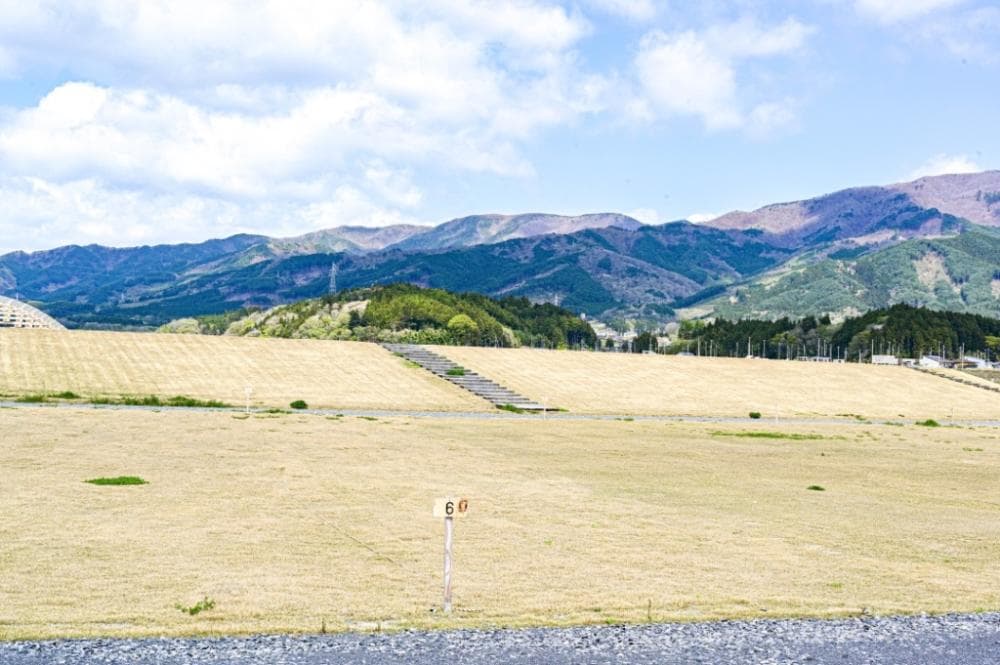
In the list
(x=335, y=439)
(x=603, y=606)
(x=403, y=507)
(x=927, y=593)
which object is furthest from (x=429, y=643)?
(x=335, y=439)

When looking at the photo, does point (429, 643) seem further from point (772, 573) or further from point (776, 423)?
point (776, 423)

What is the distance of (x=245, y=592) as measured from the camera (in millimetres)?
18234

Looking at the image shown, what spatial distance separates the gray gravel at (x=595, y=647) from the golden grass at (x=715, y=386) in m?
76.1

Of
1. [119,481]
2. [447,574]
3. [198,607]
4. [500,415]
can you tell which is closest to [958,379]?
[500,415]

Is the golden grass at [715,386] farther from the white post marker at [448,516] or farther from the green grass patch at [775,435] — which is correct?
the white post marker at [448,516]

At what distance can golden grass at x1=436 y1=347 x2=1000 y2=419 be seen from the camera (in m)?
102

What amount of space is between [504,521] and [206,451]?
20.6m

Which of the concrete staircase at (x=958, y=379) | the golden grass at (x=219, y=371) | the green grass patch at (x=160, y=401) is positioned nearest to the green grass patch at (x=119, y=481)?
the green grass patch at (x=160, y=401)

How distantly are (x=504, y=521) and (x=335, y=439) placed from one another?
1007 inches

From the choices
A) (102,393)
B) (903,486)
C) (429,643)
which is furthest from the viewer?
(102,393)

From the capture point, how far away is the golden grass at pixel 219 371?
274ft

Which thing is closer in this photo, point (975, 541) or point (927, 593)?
point (927, 593)

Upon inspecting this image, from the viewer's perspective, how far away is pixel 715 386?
381ft

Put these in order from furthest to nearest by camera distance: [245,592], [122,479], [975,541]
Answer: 1. [122,479]
2. [975,541]
3. [245,592]
